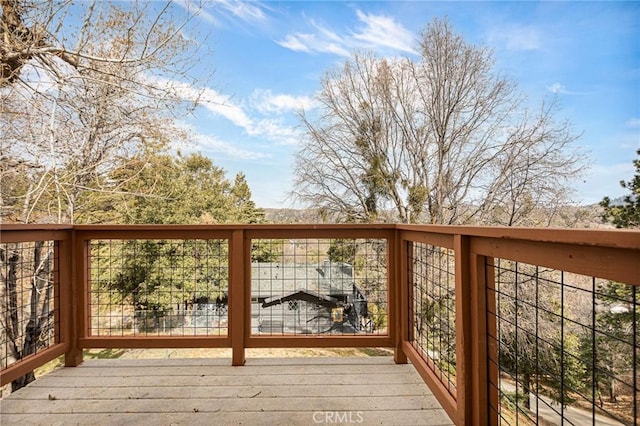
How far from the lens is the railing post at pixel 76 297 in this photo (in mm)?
2430

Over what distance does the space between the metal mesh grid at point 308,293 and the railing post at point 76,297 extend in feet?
4.06

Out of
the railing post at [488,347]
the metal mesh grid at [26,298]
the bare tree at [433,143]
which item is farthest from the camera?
the bare tree at [433,143]

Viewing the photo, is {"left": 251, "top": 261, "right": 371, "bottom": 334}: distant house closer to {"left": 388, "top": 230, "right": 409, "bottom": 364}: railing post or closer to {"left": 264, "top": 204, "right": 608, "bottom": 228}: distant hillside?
{"left": 388, "top": 230, "right": 409, "bottom": 364}: railing post

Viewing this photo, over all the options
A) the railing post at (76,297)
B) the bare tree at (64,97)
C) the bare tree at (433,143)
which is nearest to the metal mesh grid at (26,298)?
the bare tree at (64,97)

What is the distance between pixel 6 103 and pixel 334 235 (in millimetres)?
5027

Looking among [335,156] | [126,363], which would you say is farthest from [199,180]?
[126,363]

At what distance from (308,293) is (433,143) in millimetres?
6378

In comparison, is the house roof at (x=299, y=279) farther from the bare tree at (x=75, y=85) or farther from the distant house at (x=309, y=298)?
the bare tree at (x=75, y=85)

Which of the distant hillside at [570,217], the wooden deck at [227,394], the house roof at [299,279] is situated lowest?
the wooden deck at [227,394]

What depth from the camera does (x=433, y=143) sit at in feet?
29.7

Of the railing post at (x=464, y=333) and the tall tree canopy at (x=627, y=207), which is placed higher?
the tall tree canopy at (x=627, y=207)

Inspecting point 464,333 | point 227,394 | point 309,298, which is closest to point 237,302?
point 227,394

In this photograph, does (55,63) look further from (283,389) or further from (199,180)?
(199,180)

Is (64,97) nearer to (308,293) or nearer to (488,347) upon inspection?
(308,293)
